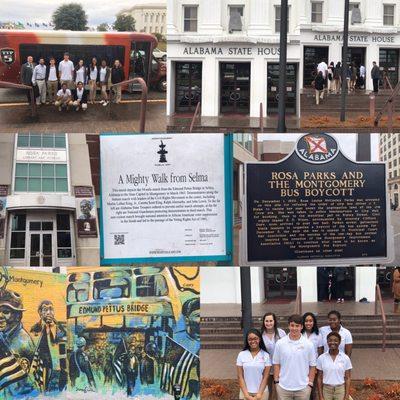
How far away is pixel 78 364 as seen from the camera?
9.98 metres

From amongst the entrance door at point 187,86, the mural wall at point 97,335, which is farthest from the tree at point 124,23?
the mural wall at point 97,335

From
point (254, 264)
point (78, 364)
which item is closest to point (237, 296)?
point (254, 264)

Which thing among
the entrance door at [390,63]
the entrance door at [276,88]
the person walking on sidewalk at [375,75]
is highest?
the entrance door at [390,63]

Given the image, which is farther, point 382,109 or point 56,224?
point 382,109

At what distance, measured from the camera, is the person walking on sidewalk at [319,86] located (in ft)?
40.1

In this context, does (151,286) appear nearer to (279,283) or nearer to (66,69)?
(66,69)

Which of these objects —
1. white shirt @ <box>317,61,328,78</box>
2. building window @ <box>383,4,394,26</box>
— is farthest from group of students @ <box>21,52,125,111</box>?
building window @ <box>383,4,394,26</box>

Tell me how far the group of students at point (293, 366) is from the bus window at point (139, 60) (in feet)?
9.45

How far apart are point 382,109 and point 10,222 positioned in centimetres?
491

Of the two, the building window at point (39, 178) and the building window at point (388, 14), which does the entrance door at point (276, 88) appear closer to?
the building window at point (388, 14)

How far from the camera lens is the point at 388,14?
576 inches

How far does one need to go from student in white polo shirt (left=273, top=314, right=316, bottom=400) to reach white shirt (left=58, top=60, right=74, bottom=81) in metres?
3.37

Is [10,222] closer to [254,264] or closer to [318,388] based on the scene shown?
[254,264]

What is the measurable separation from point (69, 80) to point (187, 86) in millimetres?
3596
